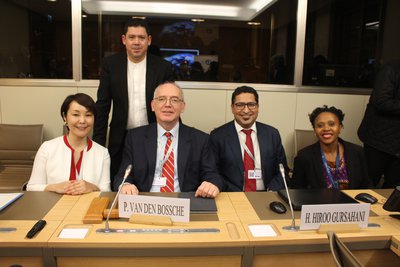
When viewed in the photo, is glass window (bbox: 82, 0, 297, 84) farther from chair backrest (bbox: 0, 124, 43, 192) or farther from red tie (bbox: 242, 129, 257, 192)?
red tie (bbox: 242, 129, 257, 192)

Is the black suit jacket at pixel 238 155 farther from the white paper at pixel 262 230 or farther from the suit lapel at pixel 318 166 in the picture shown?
the white paper at pixel 262 230

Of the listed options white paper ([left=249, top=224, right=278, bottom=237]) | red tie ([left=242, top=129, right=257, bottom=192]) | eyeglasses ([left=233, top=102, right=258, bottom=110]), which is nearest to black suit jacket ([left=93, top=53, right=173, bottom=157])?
eyeglasses ([left=233, top=102, right=258, bottom=110])

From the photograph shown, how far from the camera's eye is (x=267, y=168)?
7.41 feet

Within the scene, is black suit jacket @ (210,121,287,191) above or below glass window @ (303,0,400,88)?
below

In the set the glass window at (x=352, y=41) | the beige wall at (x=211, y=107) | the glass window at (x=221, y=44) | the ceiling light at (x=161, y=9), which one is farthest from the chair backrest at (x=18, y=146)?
the glass window at (x=352, y=41)

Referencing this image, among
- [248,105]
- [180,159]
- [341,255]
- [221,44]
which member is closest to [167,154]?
[180,159]

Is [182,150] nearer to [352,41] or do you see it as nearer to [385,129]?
[385,129]

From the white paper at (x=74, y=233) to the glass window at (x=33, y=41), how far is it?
8.01 ft

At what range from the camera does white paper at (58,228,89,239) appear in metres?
1.29

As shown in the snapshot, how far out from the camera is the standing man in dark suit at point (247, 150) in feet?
7.33

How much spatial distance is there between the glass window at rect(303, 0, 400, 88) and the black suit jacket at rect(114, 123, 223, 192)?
210 centimetres

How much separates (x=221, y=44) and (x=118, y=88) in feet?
5.23

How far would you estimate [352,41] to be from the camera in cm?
378

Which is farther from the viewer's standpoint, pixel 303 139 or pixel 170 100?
pixel 303 139
